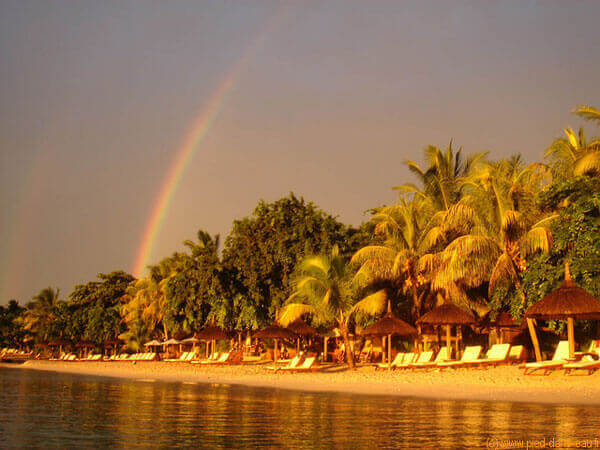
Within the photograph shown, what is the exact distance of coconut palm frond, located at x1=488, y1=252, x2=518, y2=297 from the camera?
23.3m

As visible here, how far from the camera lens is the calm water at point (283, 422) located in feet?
29.1

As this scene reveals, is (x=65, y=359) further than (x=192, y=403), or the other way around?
(x=65, y=359)

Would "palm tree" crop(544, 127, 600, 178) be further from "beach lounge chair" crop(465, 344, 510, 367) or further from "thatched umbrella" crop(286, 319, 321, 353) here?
"thatched umbrella" crop(286, 319, 321, 353)

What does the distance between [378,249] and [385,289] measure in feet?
6.76

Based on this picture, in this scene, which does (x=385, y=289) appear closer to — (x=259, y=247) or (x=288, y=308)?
(x=288, y=308)

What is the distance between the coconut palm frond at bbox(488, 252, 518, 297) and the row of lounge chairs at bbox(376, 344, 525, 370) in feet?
7.76

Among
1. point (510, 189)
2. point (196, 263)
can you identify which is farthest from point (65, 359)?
point (510, 189)

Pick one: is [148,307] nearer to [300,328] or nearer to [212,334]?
[212,334]

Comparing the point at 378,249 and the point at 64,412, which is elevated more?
the point at 378,249

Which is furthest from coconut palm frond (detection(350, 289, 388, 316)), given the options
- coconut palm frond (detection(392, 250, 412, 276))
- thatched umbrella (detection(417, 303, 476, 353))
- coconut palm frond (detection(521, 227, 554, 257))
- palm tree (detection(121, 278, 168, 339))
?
palm tree (detection(121, 278, 168, 339))

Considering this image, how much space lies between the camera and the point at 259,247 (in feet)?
119

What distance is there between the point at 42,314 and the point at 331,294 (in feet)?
186

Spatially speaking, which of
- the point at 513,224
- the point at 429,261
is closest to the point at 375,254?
the point at 429,261

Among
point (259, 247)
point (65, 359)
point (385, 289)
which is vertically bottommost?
point (65, 359)
